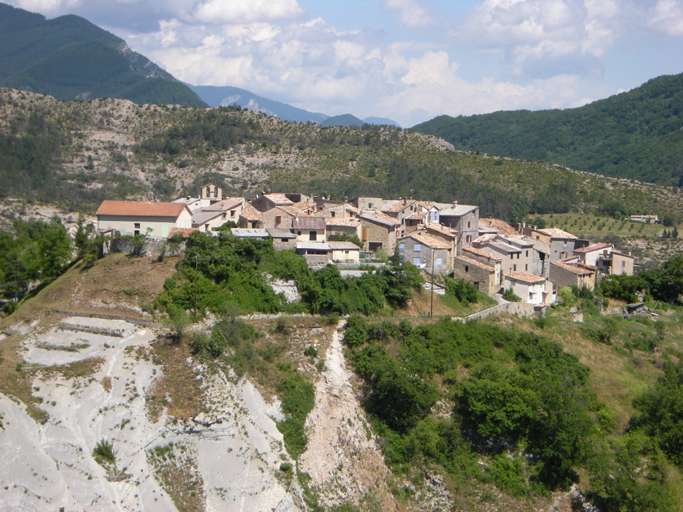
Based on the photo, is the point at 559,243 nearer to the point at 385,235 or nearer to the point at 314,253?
the point at 385,235

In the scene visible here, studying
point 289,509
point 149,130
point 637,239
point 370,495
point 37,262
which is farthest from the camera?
point 149,130

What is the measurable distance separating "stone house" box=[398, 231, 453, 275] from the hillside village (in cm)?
8

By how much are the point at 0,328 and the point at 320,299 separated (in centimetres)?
2009

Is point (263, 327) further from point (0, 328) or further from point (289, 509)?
point (0, 328)

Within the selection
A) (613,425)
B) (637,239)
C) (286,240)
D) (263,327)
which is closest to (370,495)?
(263,327)

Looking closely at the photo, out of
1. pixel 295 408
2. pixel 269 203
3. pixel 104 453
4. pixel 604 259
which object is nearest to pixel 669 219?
pixel 604 259

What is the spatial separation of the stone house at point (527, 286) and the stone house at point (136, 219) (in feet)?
86.8

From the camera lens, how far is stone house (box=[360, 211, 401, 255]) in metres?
51.2

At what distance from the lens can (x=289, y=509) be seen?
2823cm

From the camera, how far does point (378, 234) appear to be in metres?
51.5

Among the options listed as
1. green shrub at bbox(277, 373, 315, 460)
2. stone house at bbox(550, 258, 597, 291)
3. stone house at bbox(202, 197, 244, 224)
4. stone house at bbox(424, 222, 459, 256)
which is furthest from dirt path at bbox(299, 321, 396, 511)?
stone house at bbox(550, 258, 597, 291)

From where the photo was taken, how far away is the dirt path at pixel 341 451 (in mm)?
30391

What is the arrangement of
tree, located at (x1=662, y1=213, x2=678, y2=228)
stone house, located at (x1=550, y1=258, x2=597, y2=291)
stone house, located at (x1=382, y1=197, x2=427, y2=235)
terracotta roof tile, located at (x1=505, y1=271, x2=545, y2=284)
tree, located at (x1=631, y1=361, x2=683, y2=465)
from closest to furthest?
tree, located at (x1=631, y1=361, x2=683, y2=465), terracotta roof tile, located at (x1=505, y1=271, x2=545, y2=284), stone house, located at (x1=382, y1=197, x2=427, y2=235), stone house, located at (x1=550, y1=258, x2=597, y2=291), tree, located at (x1=662, y1=213, x2=678, y2=228)

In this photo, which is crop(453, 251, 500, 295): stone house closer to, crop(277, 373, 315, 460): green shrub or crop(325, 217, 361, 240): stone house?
crop(325, 217, 361, 240): stone house
